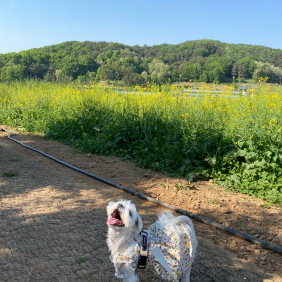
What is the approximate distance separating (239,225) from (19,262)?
2.96 meters

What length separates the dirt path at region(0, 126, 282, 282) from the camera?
2.52 m

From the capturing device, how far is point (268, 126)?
5.07m

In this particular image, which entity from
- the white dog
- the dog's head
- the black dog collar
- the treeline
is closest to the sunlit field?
the treeline

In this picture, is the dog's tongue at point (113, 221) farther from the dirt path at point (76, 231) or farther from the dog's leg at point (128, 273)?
the dirt path at point (76, 231)

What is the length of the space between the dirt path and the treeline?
5.07 metres

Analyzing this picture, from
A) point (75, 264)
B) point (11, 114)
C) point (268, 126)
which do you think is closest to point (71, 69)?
point (11, 114)

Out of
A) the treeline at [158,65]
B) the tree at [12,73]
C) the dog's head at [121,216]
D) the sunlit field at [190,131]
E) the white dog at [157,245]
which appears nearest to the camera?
the dog's head at [121,216]

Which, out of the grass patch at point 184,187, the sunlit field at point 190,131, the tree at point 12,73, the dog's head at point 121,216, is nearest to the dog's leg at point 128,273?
the dog's head at point 121,216

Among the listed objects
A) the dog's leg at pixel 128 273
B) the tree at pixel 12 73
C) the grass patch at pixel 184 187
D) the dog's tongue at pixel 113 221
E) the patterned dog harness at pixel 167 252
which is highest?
the tree at pixel 12 73

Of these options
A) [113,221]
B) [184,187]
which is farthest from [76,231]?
[184,187]

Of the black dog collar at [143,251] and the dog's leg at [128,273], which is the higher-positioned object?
the black dog collar at [143,251]

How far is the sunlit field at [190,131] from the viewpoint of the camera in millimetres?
4871

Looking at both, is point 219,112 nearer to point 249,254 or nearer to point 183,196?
point 183,196

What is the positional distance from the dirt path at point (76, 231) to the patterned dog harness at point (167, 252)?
0.60 meters
